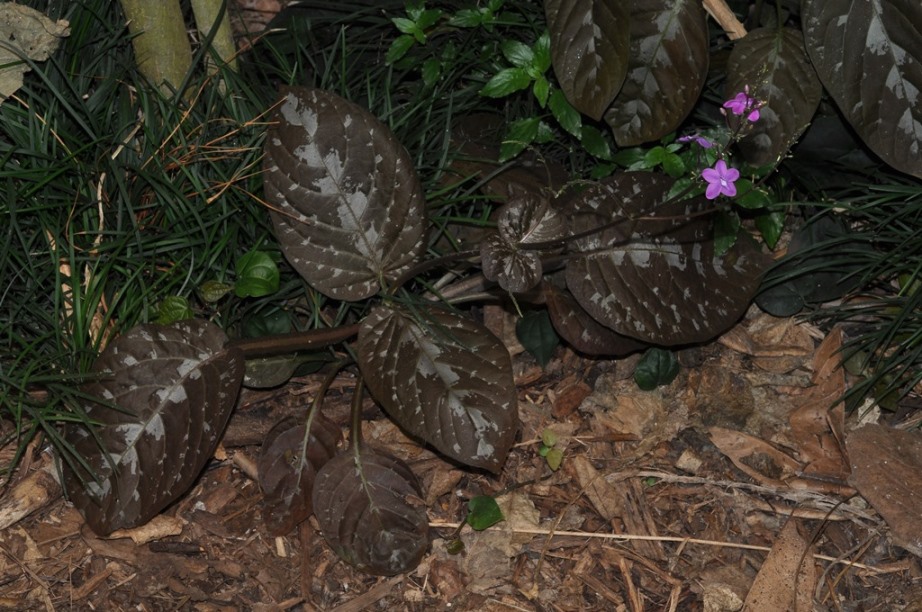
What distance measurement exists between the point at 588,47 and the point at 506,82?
10.9 inches

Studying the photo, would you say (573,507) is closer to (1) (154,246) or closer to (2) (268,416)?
(2) (268,416)

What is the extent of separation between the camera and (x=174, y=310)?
2789mm

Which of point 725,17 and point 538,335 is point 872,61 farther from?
point 538,335

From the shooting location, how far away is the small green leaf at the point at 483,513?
268 centimetres

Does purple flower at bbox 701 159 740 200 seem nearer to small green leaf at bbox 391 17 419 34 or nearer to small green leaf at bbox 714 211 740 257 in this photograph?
small green leaf at bbox 714 211 740 257

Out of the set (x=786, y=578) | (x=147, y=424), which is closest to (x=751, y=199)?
(x=786, y=578)

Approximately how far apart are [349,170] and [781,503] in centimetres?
152

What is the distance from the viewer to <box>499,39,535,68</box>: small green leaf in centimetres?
299

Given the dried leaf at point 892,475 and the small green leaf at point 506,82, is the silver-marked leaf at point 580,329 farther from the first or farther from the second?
the dried leaf at point 892,475

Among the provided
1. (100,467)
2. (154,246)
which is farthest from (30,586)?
(154,246)

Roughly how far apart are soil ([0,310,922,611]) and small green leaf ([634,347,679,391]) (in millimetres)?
44

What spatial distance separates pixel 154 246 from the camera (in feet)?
9.27

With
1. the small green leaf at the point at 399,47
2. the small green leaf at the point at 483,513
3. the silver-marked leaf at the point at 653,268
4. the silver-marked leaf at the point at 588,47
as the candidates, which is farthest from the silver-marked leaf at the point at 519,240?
the small green leaf at the point at 399,47

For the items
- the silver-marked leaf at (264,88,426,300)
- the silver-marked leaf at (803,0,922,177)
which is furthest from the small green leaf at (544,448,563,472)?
the silver-marked leaf at (803,0,922,177)
